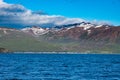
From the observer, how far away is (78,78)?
7994cm

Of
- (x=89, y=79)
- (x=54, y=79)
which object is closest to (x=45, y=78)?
(x=54, y=79)

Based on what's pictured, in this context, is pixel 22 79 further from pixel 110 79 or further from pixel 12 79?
pixel 110 79

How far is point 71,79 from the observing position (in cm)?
7806

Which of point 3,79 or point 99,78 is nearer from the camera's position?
point 3,79

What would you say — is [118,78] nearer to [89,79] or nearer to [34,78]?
[89,79]

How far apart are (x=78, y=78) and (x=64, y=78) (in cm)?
291

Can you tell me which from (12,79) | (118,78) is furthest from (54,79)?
(118,78)

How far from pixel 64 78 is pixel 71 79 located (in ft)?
9.34

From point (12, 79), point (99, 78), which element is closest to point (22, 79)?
point (12, 79)

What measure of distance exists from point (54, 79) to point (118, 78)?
13.6 m

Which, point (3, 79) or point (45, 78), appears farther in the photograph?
point (45, 78)

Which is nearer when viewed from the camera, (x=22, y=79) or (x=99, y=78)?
(x=22, y=79)

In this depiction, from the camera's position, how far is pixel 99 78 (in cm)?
8169

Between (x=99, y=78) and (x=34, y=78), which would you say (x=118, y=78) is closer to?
(x=99, y=78)
